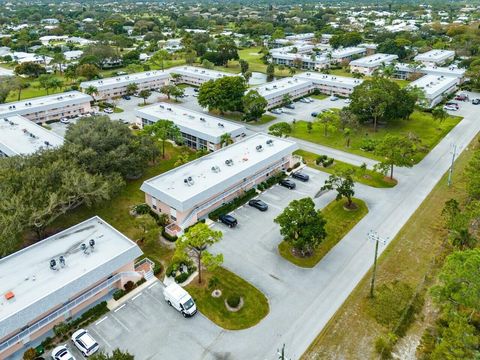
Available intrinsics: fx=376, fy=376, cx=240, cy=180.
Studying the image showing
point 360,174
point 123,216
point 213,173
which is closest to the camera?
point 123,216

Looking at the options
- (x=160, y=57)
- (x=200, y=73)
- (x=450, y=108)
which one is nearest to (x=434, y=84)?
(x=450, y=108)

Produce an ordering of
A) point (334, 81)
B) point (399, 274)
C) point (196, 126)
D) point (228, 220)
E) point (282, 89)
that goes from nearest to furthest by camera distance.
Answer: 1. point (399, 274)
2. point (228, 220)
3. point (196, 126)
4. point (282, 89)
5. point (334, 81)

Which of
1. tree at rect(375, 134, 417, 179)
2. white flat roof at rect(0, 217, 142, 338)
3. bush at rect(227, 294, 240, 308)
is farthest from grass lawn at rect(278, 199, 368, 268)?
white flat roof at rect(0, 217, 142, 338)

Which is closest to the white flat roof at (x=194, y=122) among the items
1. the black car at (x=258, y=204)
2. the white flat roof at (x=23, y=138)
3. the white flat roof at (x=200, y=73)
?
the black car at (x=258, y=204)

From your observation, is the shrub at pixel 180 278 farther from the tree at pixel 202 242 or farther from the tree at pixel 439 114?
the tree at pixel 439 114

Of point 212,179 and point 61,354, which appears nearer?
point 61,354

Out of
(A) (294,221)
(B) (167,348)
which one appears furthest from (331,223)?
(B) (167,348)

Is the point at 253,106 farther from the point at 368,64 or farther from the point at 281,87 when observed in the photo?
the point at 368,64
